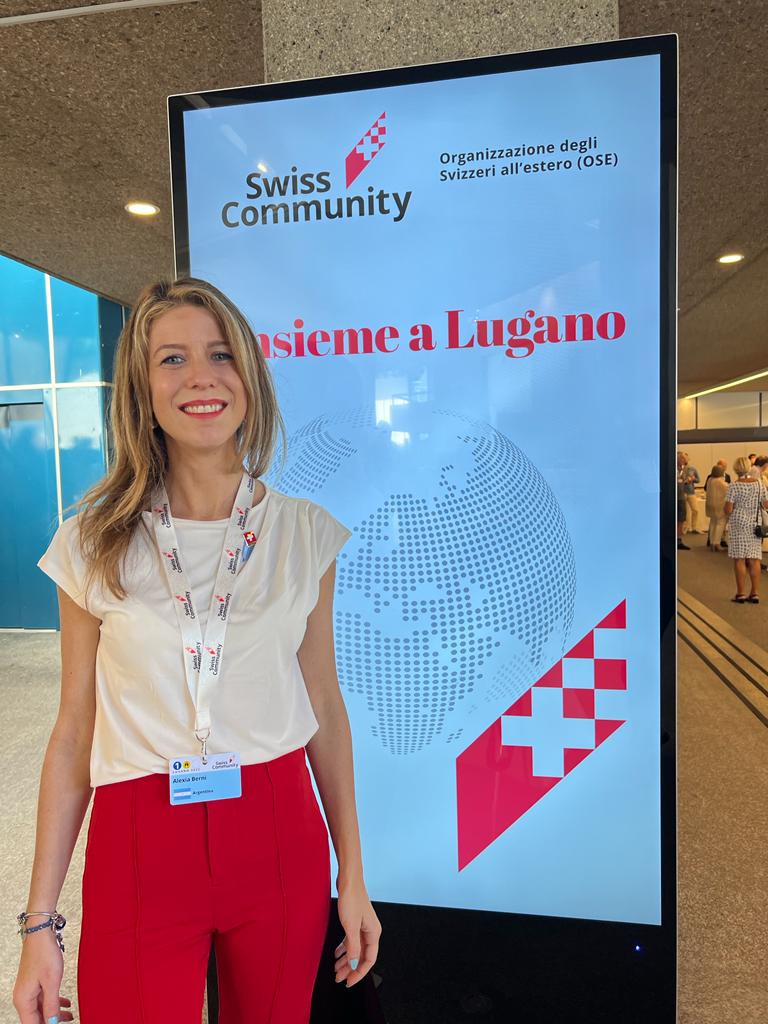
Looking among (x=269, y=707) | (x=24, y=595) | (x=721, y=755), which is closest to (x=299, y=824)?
(x=269, y=707)

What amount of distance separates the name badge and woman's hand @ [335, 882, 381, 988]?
367mm

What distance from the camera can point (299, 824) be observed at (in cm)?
102

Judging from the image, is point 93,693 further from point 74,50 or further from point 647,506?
point 74,50

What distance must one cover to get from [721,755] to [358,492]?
10.2ft

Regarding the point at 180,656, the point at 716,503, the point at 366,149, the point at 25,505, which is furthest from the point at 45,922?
the point at 716,503

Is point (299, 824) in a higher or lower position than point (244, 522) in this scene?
lower

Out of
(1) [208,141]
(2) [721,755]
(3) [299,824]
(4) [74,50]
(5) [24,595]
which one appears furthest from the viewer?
(5) [24,595]

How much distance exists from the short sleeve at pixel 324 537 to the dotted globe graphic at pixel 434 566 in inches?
13.5

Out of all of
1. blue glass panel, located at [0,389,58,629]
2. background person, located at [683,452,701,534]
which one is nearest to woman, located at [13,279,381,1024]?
blue glass panel, located at [0,389,58,629]

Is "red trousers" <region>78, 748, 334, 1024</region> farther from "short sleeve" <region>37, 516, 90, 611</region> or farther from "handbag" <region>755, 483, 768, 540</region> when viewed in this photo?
"handbag" <region>755, 483, 768, 540</region>

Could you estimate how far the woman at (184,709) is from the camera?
0.96 meters

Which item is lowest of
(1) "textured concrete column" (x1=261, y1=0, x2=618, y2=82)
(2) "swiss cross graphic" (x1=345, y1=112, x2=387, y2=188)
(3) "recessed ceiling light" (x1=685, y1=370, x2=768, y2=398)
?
(2) "swiss cross graphic" (x1=345, y1=112, x2=387, y2=188)

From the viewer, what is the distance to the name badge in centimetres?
96

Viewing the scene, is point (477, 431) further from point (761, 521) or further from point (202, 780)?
point (761, 521)
